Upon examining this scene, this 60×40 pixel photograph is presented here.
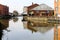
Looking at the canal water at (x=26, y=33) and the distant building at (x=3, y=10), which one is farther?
the distant building at (x=3, y=10)

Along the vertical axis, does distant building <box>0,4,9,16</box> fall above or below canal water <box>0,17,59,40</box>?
above

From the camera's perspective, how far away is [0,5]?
64.4ft

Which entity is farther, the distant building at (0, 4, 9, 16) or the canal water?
the distant building at (0, 4, 9, 16)

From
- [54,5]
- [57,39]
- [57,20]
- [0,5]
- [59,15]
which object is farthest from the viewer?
[0,5]

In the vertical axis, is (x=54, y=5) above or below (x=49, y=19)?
above

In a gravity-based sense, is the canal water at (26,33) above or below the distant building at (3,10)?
below

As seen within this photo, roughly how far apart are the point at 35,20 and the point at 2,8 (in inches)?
253

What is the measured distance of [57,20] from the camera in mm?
13188

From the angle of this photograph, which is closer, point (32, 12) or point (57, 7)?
point (57, 7)

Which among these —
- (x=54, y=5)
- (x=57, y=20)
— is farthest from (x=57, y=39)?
(x=54, y=5)

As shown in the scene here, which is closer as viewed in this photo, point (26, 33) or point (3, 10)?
point (26, 33)

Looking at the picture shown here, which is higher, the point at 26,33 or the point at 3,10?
the point at 3,10

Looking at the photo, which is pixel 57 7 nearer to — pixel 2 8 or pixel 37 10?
pixel 37 10

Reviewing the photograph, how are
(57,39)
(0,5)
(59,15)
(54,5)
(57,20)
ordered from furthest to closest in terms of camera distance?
1. (0,5)
2. (54,5)
3. (59,15)
4. (57,20)
5. (57,39)
